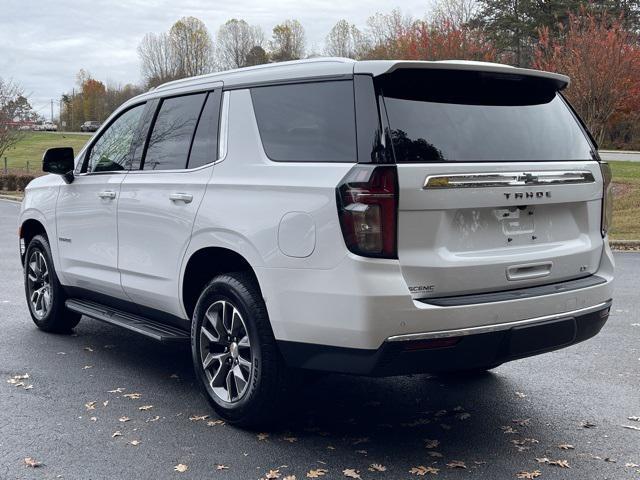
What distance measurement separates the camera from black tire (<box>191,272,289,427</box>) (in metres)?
4.35

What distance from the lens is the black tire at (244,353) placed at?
14.3ft

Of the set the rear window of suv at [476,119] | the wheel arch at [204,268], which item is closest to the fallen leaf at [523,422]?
the rear window of suv at [476,119]

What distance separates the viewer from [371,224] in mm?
3857

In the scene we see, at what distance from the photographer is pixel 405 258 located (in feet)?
12.7

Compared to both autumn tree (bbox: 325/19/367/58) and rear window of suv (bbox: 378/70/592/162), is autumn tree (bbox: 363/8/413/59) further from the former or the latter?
rear window of suv (bbox: 378/70/592/162)

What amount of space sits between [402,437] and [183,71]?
75.0 m

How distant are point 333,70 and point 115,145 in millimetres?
2544

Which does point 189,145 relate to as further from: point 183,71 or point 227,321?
point 183,71

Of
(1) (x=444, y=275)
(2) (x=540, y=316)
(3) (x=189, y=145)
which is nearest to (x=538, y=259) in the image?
(2) (x=540, y=316)

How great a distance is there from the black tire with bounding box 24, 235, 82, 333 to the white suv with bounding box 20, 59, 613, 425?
189 cm

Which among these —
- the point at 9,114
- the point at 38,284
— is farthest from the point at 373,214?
the point at 9,114

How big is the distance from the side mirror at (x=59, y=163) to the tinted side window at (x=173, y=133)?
118cm

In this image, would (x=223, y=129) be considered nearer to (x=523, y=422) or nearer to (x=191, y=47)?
(x=523, y=422)

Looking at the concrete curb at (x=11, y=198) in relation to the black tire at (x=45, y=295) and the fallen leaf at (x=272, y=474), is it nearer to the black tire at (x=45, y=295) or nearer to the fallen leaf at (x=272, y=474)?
the black tire at (x=45, y=295)
